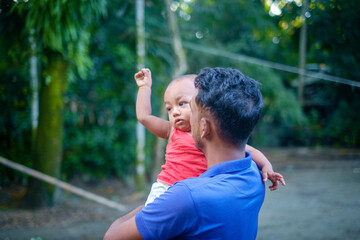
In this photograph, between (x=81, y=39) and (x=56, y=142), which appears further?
(x=56, y=142)

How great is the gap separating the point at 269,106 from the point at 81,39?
305 inches

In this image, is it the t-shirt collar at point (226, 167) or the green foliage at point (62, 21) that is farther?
the green foliage at point (62, 21)

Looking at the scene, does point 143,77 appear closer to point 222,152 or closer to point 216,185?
point 222,152

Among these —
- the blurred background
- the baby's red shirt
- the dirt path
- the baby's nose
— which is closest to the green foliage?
the blurred background

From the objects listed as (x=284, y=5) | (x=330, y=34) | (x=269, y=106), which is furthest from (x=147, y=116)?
(x=269, y=106)

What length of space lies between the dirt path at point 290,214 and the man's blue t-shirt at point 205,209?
107 inches

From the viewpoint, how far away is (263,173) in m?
1.45

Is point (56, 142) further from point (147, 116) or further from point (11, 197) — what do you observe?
point (147, 116)

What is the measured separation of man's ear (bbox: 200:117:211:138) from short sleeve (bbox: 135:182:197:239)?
9.0 inches

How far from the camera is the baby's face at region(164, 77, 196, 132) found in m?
Answer: 1.74

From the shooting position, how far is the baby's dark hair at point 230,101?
120cm

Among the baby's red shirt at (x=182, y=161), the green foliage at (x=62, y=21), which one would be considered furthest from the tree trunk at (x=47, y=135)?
the baby's red shirt at (x=182, y=161)

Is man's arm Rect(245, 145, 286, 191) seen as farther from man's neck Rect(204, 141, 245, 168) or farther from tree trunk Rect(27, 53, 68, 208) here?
tree trunk Rect(27, 53, 68, 208)

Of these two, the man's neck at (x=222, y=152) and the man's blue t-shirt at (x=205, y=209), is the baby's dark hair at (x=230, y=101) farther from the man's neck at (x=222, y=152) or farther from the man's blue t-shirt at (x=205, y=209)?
the man's blue t-shirt at (x=205, y=209)
